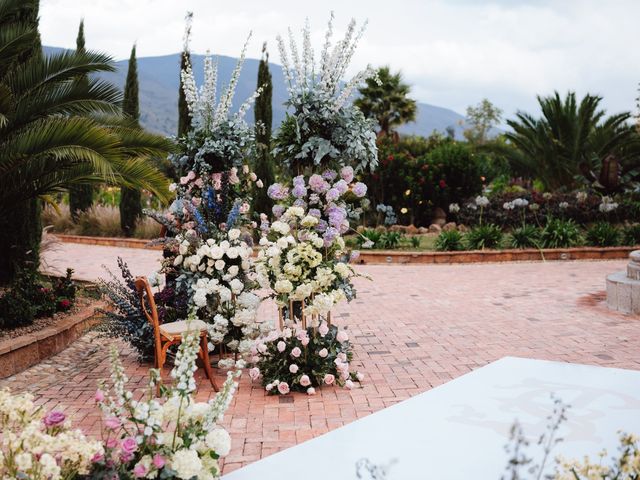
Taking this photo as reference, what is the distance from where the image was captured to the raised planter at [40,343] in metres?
5.69

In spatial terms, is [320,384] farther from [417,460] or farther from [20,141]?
[20,141]

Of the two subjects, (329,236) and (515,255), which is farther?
(515,255)

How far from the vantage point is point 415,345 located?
6516mm

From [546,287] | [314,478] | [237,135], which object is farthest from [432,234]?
[314,478]

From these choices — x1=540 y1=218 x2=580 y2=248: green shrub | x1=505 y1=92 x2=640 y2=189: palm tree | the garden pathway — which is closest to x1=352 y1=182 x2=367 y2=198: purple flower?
the garden pathway

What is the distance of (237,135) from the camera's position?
6164 mm

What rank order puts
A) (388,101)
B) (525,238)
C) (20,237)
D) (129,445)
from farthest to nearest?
1. (388,101)
2. (525,238)
3. (20,237)
4. (129,445)

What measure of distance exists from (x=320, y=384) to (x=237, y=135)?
243cm

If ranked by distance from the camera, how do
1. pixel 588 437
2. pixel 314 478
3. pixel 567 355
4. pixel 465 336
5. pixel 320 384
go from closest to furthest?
pixel 314 478 < pixel 588 437 < pixel 320 384 < pixel 567 355 < pixel 465 336

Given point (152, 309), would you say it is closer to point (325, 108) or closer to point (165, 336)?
point (165, 336)

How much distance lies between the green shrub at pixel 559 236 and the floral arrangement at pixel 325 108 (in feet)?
28.2

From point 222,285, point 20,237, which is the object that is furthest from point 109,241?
point 222,285

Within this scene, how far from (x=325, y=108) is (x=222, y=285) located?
5.73 feet

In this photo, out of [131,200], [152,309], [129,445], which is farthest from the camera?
[131,200]
